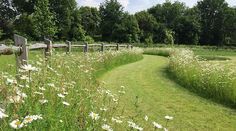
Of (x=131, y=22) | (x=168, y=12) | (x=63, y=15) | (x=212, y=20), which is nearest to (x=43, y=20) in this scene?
(x=63, y=15)

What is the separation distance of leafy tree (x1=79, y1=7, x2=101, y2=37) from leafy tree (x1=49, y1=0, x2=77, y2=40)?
13.5 m

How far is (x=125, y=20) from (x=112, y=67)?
5889 centimetres

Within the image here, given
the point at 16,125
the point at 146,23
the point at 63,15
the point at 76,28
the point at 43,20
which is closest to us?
the point at 16,125

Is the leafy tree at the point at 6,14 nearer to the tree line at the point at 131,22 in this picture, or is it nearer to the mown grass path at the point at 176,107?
the tree line at the point at 131,22

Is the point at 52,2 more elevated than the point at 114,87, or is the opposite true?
the point at 52,2

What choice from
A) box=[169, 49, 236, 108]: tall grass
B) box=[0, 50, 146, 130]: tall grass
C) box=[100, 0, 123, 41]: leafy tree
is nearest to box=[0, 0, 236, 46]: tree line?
box=[100, 0, 123, 41]: leafy tree

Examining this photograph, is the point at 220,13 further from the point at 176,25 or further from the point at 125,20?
the point at 125,20

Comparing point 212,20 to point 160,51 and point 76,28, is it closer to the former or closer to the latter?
point 76,28

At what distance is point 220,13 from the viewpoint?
87.0 metres

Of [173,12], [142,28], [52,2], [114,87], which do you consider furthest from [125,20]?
[114,87]

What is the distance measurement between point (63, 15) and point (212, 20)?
38.5 meters

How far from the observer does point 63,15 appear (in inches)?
2591

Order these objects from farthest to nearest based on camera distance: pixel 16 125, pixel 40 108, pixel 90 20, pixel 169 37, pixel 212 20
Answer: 1. pixel 212 20
2. pixel 90 20
3. pixel 169 37
4. pixel 40 108
5. pixel 16 125

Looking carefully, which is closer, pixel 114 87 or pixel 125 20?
pixel 114 87
